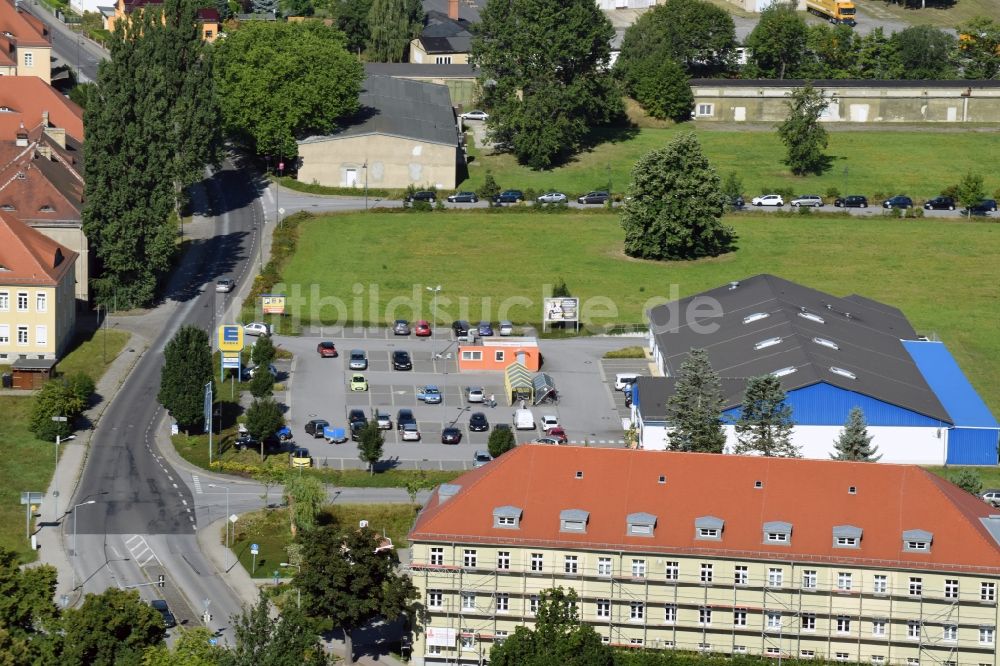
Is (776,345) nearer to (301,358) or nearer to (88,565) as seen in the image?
(301,358)

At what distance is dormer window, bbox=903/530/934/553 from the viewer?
10238 cm

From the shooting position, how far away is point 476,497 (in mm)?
106062

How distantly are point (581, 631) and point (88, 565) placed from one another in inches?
1307

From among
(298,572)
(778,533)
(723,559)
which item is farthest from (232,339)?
(778,533)

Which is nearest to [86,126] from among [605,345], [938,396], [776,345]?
[605,345]

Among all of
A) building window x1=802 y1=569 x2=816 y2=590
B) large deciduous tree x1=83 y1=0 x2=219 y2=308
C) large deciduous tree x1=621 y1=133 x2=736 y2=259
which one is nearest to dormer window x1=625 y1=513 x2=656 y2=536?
building window x1=802 y1=569 x2=816 y2=590

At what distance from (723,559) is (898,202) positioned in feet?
330

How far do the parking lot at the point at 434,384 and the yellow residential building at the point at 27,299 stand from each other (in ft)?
59.7

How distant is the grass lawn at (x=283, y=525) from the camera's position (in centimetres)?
11762

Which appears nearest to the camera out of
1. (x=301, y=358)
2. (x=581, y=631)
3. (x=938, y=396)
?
(x=581, y=631)

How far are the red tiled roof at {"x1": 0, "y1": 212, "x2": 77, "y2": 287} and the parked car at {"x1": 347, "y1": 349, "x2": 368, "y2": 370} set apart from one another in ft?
75.0

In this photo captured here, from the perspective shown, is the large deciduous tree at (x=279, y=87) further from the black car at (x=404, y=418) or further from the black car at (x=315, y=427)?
the black car at (x=315, y=427)

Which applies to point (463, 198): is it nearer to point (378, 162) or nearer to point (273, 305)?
point (378, 162)

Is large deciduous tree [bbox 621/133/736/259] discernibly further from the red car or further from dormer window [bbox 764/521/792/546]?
dormer window [bbox 764/521/792/546]
